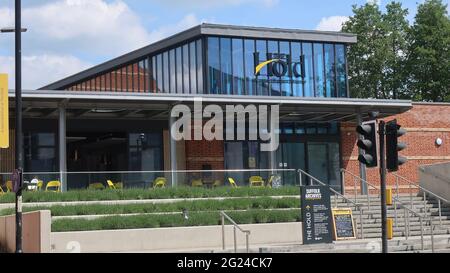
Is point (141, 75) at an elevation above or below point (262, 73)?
above

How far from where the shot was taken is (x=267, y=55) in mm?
37969

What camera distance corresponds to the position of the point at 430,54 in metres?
53.4

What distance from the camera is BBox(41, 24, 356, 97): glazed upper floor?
122 ft

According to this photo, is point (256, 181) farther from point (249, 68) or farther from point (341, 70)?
point (341, 70)

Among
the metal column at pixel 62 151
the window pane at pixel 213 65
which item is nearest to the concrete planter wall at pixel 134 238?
the metal column at pixel 62 151

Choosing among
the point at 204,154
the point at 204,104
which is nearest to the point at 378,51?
the point at 204,154

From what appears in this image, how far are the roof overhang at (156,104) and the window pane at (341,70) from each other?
5.66 m

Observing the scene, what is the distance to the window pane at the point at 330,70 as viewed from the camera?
3947cm

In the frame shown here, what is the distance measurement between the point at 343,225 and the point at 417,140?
50.4ft

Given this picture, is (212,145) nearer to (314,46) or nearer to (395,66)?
(314,46)

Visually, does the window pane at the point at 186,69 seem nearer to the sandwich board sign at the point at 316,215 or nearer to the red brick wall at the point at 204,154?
the red brick wall at the point at 204,154

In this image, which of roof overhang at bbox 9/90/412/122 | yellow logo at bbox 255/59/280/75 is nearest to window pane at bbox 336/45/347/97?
yellow logo at bbox 255/59/280/75

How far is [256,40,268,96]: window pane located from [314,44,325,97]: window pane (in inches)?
114

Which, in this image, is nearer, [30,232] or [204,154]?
[30,232]
